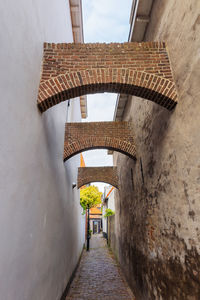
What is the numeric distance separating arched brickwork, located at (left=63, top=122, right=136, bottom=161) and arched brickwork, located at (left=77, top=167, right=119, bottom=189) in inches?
150

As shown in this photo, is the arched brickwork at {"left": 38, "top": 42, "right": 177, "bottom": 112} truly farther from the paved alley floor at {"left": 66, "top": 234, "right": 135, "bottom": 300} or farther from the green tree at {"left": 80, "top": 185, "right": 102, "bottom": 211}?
the green tree at {"left": 80, "top": 185, "right": 102, "bottom": 211}

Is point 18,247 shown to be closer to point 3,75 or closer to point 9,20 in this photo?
point 3,75

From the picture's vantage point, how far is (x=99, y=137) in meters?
5.28

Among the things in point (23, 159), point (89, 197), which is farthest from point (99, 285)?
point (89, 197)

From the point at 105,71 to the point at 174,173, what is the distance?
73.8 inches

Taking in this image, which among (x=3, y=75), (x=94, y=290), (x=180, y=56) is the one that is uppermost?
(x=180, y=56)

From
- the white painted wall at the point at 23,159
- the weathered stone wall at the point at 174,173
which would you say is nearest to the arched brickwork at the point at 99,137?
the weathered stone wall at the point at 174,173

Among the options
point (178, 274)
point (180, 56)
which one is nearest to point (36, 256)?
point (178, 274)

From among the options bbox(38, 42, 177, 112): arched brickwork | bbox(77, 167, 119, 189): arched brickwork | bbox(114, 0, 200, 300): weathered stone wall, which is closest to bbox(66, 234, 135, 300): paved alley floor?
bbox(114, 0, 200, 300): weathered stone wall

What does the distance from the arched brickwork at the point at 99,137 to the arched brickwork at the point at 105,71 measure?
2.28 metres

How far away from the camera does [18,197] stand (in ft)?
6.09

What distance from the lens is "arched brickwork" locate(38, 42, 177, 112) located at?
2719 mm

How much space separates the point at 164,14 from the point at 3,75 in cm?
293

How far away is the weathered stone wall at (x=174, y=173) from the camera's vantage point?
81.0 inches
